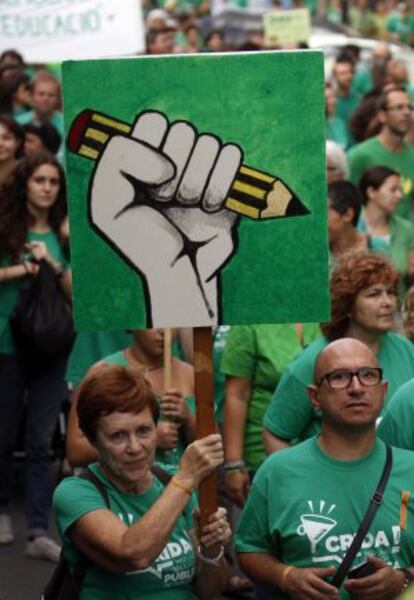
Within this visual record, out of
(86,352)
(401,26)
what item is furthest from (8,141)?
(401,26)

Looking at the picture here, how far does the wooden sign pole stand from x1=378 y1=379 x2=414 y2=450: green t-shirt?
2.46 ft

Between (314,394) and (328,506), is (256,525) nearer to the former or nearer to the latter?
(328,506)

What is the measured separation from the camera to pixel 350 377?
512 cm

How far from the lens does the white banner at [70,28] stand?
13.9 meters

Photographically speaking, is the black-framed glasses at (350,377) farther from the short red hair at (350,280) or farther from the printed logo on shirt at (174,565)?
the short red hair at (350,280)

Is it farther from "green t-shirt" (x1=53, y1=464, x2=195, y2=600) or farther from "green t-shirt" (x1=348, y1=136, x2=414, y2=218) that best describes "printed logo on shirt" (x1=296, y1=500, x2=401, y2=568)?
"green t-shirt" (x1=348, y1=136, x2=414, y2=218)

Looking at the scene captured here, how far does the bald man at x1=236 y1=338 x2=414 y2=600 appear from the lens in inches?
196

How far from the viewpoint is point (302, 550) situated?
16.5ft

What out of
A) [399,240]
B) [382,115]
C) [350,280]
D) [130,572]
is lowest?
[130,572]

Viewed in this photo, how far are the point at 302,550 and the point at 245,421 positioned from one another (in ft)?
6.64

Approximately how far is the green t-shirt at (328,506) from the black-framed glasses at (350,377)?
0.61 feet

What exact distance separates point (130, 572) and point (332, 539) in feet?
1.94

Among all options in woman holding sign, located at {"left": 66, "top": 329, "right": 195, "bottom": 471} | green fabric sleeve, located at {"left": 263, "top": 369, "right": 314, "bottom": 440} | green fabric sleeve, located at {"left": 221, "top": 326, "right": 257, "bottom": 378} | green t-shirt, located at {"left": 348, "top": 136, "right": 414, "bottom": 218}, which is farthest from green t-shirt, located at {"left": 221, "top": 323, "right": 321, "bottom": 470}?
green t-shirt, located at {"left": 348, "top": 136, "right": 414, "bottom": 218}

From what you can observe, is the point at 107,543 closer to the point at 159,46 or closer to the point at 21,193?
the point at 21,193
